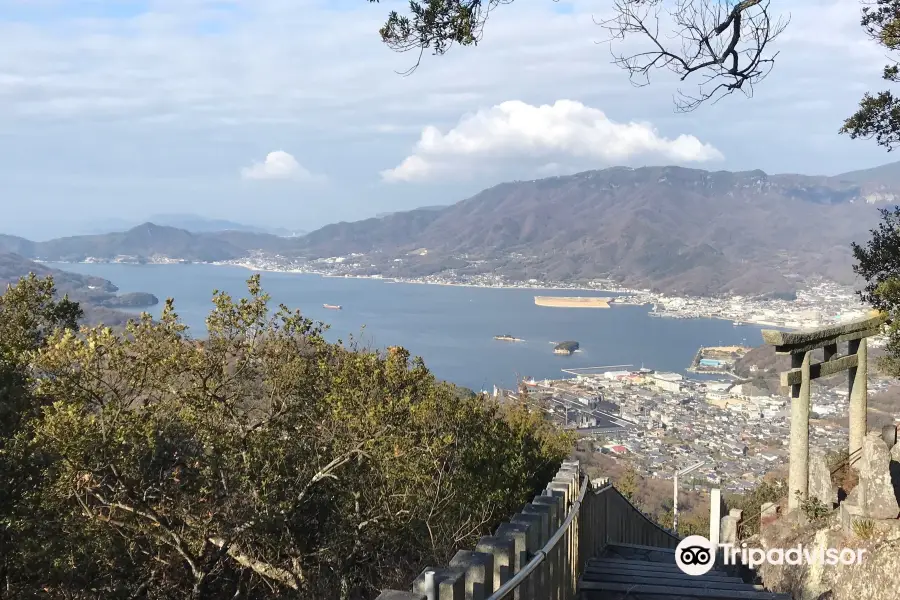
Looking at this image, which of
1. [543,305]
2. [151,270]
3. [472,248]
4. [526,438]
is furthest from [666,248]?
[526,438]

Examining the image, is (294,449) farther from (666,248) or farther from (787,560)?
(666,248)

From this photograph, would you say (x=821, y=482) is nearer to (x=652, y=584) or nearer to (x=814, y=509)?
(x=814, y=509)

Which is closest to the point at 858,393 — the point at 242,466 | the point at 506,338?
the point at 242,466

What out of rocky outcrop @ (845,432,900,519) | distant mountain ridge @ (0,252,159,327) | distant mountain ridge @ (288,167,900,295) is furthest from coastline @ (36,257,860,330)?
rocky outcrop @ (845,432,900,519)

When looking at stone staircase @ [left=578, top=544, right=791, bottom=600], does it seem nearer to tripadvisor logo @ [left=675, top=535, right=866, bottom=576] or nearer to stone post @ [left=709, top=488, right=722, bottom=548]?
tripadvisor logo @ [left=675, top=535, right=866, bottom=576]

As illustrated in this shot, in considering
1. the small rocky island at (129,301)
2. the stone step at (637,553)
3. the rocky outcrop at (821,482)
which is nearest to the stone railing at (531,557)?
the stone step at (637,553)

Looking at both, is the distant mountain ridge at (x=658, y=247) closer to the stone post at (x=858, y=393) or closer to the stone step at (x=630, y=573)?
the stone post at (x=858, y=393)
